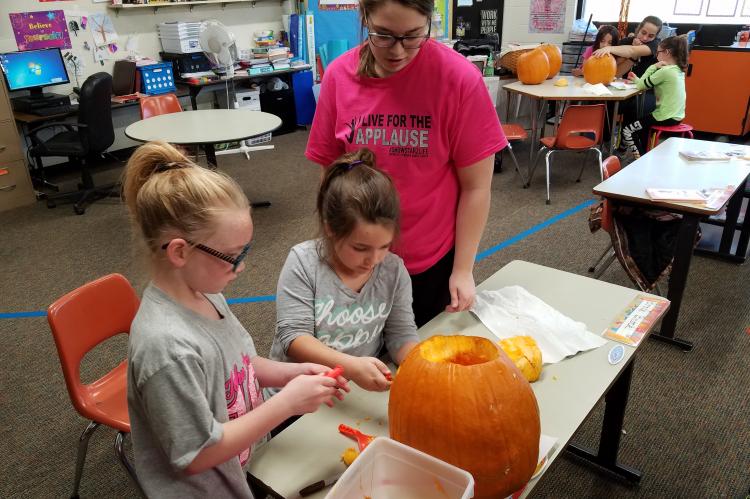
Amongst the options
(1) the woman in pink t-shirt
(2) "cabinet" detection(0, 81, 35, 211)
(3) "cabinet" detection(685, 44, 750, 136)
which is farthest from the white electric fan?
(3) "cabinet" detection(685, 44, 750, 136)

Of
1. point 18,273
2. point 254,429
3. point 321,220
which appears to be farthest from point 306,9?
point 254,429

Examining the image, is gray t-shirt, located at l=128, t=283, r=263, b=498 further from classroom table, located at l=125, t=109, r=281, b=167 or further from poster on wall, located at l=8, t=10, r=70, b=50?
poster on wall, located at l=8, t=10, r=70, b=50

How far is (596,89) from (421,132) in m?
3.68

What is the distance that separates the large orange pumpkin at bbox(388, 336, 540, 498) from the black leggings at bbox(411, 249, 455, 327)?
60cm

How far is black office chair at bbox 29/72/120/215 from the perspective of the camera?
4055mm

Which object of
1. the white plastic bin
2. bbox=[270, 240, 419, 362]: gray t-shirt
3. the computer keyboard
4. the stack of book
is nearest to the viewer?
the white plastic bin

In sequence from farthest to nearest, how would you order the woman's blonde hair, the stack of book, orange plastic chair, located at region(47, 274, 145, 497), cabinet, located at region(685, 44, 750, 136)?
the stack of book < cabinet, located at region(685, 44, 750, 136) < orange plastic chair, located at region(47, 274, 145, 497) < the woman's blonde hair

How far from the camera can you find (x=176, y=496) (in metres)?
0.94

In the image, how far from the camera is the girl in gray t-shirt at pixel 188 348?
2.76 ft

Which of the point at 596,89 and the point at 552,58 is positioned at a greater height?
the point at 552,58

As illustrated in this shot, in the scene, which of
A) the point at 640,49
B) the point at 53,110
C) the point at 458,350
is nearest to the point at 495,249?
the point at 458,350

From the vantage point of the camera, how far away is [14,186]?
174 inches

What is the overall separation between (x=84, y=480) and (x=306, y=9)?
5.77 metres

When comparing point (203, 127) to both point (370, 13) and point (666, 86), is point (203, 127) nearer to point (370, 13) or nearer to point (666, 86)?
point (370, 13)
